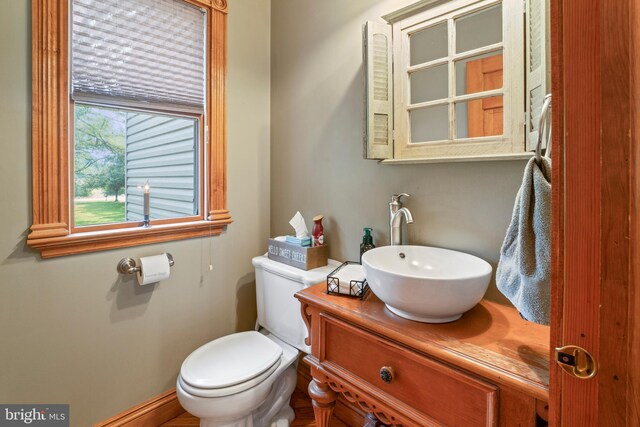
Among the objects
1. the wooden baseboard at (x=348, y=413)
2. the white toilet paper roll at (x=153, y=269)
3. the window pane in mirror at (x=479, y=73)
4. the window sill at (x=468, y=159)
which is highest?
the window pane in mirror at (x=479, y=73)

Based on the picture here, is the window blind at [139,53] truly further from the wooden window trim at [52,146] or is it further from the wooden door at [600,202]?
the wooden door at [600,202]

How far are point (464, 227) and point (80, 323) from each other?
5.52 feet

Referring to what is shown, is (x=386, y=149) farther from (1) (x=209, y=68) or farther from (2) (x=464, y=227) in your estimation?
(1) (x=209, y=68)

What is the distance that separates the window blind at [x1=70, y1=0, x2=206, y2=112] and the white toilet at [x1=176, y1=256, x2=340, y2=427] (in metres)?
1.02

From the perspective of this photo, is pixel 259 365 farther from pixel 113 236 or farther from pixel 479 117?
pixel 479 117

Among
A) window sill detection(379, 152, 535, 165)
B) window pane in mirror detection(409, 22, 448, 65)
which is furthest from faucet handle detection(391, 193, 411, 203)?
window pane in mirror detection(409, 22, 448, 65)

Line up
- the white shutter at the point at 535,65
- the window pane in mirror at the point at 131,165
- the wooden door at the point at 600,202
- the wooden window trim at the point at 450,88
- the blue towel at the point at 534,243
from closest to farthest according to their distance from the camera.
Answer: the wooden door at the point at 600,202 → the blue towel at the point at 534,243 → the white shutter at the point at 535,65 → the wooden window trim at the point at 450,88 → the window pane in mirror at the point at 131,165

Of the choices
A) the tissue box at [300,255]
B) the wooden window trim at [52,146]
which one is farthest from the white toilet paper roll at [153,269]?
the tissue box at [300,255]

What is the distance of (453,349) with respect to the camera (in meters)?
0.76

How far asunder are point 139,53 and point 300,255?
1.26 meters

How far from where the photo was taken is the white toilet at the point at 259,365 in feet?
3.98

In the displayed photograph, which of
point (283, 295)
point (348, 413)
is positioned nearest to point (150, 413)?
point (283, 295)

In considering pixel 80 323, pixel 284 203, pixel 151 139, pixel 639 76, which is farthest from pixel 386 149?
pixel 80 323

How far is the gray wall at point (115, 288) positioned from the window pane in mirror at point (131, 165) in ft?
0.67
